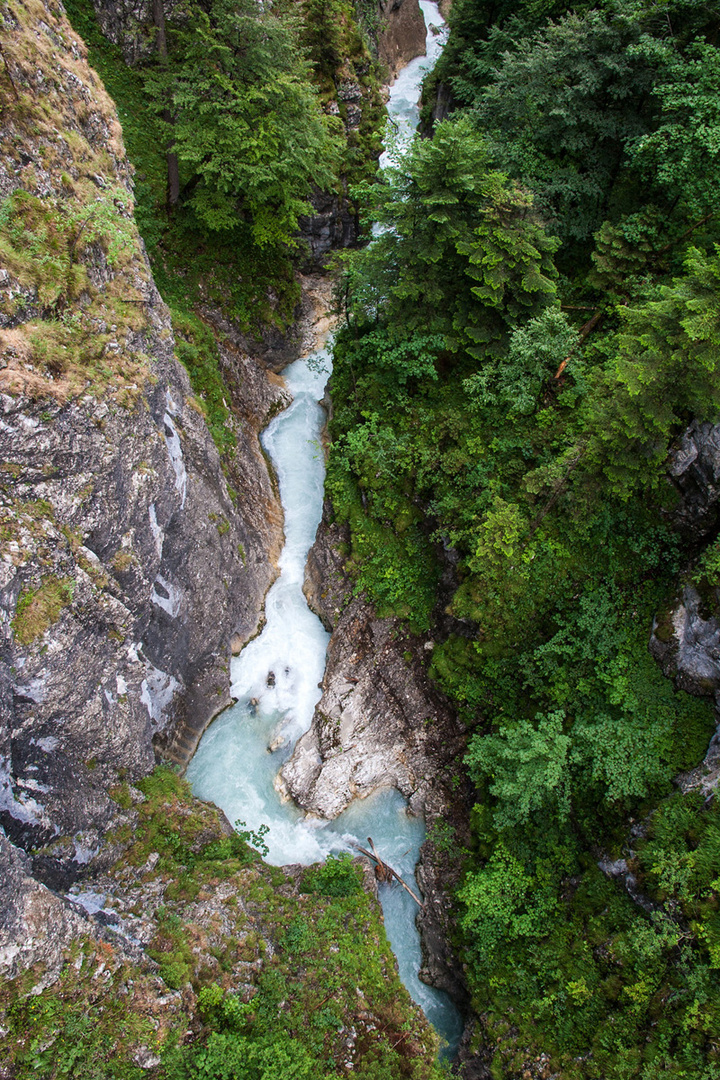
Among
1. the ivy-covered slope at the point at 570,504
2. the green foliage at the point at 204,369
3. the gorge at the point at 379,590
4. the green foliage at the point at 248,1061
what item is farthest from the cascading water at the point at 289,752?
the green foliage at the point at 248,1061

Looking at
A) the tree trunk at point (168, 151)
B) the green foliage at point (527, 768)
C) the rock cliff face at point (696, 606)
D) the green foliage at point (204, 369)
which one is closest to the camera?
the rock cliff face at point (696, 606)

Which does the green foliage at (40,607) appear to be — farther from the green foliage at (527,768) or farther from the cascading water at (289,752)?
the green foliage at (527,768)

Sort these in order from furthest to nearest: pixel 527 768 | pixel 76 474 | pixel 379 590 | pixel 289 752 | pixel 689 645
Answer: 1. pixel 379 590
2. pixel 289 752
3. pixel 527 768
4. pixel 689 645
5. pixel 76 474

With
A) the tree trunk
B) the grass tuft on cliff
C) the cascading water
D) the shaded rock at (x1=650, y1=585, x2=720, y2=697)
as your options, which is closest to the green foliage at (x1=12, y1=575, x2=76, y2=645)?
the grass tuft on cliff

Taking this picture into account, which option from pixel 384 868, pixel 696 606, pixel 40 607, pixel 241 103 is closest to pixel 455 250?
pixel 241 103

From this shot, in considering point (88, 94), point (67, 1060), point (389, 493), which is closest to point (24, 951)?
point (67, 1060)

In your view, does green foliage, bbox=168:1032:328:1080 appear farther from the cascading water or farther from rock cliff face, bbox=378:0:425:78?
rock cliff face, bbox=378:0:425:78

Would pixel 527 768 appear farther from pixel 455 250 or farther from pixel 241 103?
pixel 241 103
